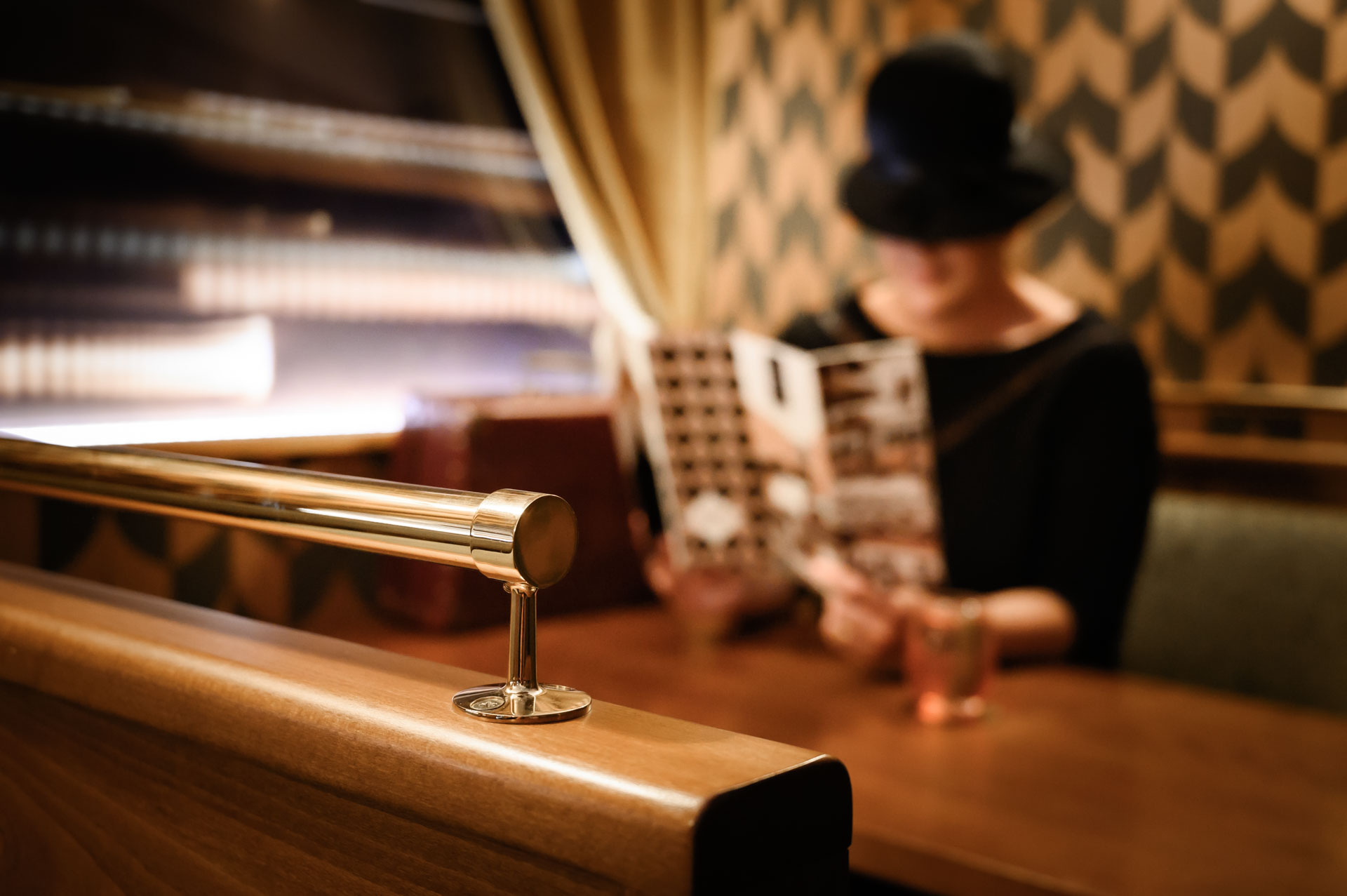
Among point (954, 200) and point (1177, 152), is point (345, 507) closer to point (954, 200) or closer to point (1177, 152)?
point (954, 200)

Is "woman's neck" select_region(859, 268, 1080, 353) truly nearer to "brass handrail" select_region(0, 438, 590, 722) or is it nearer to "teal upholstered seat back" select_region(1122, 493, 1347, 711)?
"teal upholstered seat back" select_region(1122, 493, 1347, 711)

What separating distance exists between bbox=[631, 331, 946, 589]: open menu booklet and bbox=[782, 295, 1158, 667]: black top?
32 centimetres

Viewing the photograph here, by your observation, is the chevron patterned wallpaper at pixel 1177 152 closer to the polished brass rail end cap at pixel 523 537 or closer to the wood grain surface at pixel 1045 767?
the wood grain surface at pixel 1045 767

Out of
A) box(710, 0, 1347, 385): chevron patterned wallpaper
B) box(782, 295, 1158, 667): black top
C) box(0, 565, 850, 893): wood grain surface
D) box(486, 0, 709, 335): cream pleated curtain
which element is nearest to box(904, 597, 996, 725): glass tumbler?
box(782, 295, 1158, 667): black top

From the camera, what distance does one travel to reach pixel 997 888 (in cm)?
78

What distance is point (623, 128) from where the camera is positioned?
2539 millimetres

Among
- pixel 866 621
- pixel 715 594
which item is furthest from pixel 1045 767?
pixel 715 594

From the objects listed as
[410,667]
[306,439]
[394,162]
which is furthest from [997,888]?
[394,162]

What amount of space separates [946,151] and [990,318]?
0.41 metres

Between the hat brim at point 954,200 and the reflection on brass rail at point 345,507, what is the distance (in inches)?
47.5

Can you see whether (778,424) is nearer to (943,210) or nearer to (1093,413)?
(943,210)

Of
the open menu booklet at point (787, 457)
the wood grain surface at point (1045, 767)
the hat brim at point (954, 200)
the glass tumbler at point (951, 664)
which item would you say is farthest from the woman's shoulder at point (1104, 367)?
the glass tumbler at point (951, 664)

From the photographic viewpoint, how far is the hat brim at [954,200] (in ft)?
5.06

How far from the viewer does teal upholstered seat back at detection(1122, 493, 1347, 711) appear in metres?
1.70
